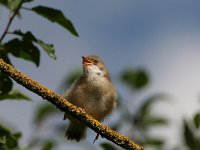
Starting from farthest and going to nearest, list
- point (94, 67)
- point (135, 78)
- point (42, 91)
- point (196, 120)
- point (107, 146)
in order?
1. point (94, 67)
2. point (135, 78)
3. point (196, 120)
4. point (107, 146)
5. point (42, 91)

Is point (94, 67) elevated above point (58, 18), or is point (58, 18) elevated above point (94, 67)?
point (58, 18)

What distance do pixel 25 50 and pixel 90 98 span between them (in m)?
1.96

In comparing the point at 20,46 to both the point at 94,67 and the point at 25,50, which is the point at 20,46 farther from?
the point at 94,67

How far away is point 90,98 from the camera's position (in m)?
7.29

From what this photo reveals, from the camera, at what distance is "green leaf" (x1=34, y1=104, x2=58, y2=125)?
24.1 feet

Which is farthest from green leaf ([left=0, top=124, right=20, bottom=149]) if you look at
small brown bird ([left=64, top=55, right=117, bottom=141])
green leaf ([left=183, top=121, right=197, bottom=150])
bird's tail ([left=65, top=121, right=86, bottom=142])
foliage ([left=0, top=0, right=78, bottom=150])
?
green leaf ([left=183, top=121, right=197, bottom=150])

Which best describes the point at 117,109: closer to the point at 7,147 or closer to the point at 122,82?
the point at 122,82

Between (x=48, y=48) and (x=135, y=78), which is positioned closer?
(x=48, y=48)

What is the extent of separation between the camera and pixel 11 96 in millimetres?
5734

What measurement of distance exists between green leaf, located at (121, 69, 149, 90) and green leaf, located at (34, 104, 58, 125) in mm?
1283

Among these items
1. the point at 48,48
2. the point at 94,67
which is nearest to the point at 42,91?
the point at 48,48

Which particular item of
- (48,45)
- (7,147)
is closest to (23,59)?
(48,45)

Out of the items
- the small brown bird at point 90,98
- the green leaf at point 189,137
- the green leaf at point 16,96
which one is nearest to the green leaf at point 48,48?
the green leaf at point 16,96

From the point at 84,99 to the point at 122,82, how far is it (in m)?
1.07
